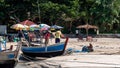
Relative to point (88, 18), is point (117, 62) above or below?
above

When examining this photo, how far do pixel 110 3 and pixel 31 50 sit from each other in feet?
104

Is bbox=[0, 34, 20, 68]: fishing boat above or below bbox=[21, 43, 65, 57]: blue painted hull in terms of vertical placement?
above

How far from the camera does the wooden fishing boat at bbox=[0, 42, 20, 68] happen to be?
66.6ft

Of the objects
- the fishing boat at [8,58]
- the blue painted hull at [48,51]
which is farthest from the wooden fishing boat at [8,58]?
the blue painted hull at [48,51]

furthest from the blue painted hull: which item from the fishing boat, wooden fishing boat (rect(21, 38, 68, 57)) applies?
the fishing boat

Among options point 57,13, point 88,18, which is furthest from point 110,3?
point 57,13

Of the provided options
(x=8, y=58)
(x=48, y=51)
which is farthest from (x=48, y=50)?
(x=8, y=58)

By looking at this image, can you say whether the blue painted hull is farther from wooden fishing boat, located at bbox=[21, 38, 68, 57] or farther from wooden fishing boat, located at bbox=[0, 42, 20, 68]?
wooden fishing boat, located at bbox=[0, 42, 20, 68]

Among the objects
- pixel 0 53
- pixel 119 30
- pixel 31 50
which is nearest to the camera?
pixel 0 53

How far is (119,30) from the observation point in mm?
58562

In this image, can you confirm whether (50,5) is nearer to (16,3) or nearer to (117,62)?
(16,3)

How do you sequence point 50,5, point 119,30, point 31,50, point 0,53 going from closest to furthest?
point 0,53 → point 31,50 → point 50,5 → point 119,30

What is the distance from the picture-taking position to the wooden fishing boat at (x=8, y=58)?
20312 millimetres

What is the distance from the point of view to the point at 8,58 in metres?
20.4
